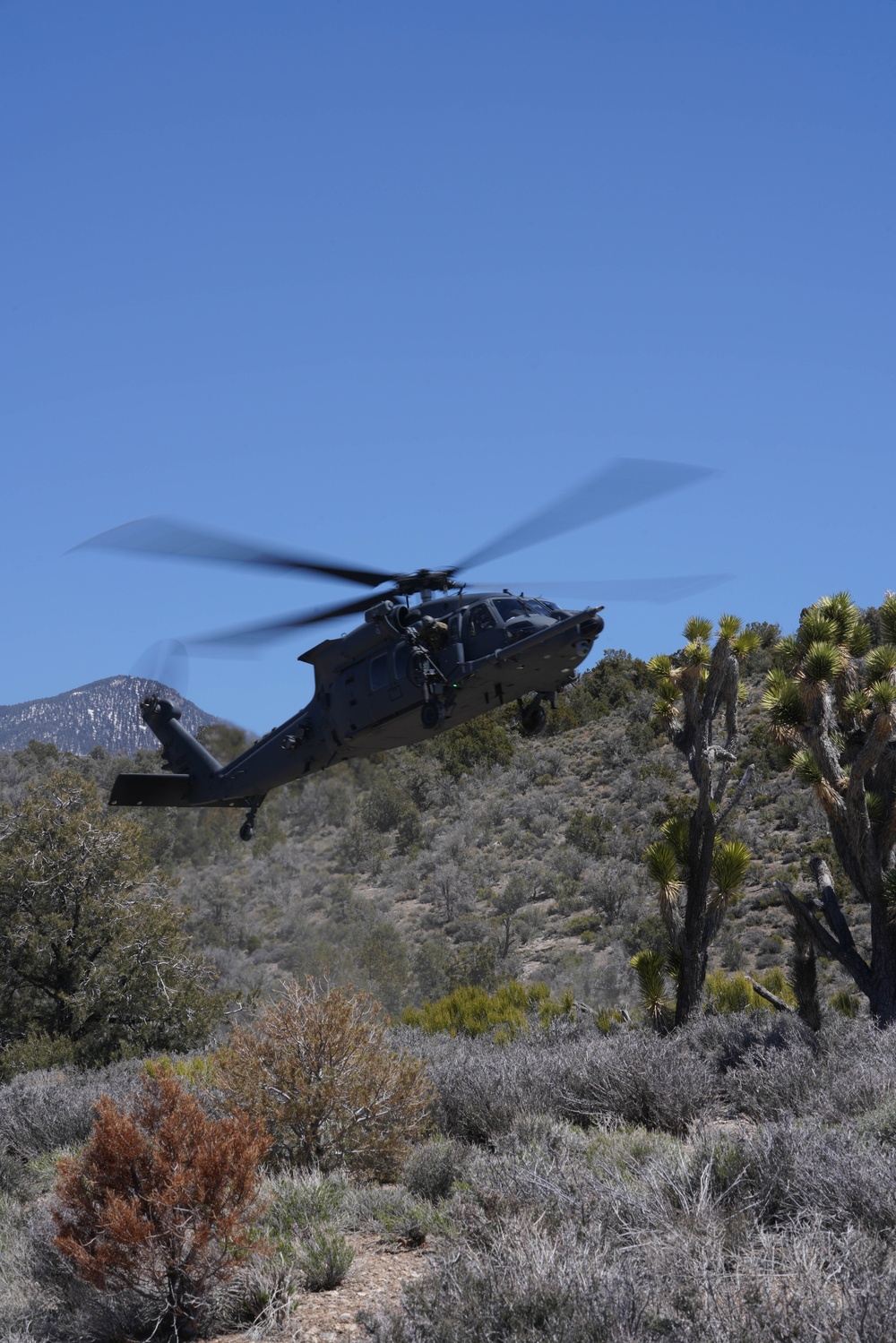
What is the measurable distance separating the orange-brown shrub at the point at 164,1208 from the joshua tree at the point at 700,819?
10.8 metres

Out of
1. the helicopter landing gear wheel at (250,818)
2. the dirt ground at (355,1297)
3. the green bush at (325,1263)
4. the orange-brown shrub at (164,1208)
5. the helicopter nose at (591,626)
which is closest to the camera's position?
the dirt ground at (355,1297)

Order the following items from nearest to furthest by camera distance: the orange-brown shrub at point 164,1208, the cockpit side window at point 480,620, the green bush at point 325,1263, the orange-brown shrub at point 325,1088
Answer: the orange-brown shrub at point 164,1208 < the green bush at point 325,1263 < the orange-brown shrub at point 325,1088 < the cockpit side window at point 480,620

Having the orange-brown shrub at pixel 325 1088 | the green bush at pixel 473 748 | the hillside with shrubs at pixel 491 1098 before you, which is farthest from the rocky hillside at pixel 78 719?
the orange-brown shrub at pixel 325 1088

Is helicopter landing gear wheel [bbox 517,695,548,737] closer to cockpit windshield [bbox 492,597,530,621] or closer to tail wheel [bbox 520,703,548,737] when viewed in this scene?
tail wheel [bbox 520,703,548,737]

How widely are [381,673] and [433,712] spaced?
1.02 meters

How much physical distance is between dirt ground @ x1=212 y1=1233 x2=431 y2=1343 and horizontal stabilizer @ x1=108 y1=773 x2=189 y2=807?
1056 centimetres

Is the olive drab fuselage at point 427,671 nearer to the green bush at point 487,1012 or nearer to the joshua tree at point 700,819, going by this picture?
the joshua tree at point 700,819

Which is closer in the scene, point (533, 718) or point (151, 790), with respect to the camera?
point (533, 718)

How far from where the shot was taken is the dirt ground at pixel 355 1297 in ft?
20.2

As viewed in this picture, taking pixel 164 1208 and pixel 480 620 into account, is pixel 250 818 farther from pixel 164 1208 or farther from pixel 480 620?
pixel 164 1208

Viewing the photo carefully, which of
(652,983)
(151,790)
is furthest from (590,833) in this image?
(151,790)

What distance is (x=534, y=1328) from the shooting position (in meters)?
4.99

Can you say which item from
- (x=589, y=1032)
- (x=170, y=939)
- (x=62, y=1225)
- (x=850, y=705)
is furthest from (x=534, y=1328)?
(x=170, y=939)

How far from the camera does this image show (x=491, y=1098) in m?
10.5
